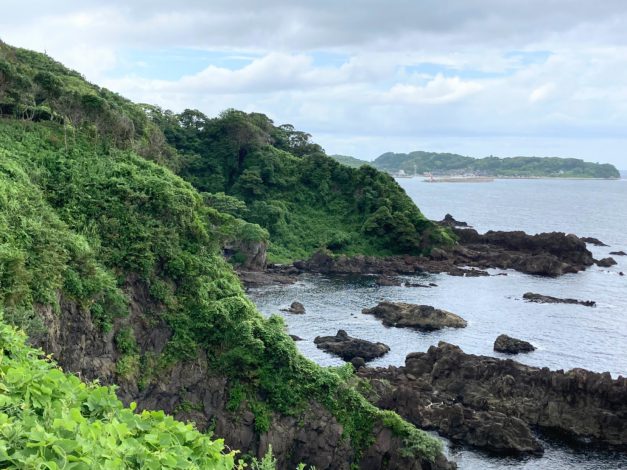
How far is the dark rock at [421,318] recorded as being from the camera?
2459 inches

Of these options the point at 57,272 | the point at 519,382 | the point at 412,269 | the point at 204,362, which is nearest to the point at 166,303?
the point at 204,362

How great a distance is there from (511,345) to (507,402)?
12749 millimetres

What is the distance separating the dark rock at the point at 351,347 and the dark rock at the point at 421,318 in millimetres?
7051

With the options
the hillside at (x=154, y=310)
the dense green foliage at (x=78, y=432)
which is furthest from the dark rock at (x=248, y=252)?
the dense green foliage at (x=78, y=432)

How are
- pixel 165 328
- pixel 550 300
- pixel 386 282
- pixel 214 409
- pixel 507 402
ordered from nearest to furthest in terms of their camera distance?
pixel 214 409
pixel 165 328
pixel 507 402
pixel 550 300
pixel 386 282

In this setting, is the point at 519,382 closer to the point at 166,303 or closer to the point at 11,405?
the point at 166,303

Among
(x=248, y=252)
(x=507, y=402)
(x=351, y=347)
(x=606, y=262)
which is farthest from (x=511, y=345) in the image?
(x=606, y=262)

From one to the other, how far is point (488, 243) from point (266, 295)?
149ft

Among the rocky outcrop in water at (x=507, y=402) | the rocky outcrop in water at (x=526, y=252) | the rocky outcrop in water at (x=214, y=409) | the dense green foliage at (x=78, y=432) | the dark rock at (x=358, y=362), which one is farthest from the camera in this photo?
the rocky outcrop in water at (x=526, y=252)

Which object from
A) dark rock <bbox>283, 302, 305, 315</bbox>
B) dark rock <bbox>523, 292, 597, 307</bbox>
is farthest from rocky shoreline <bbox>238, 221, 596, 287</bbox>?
dark rock <bbox>523, 292, 597, 307</bbox>

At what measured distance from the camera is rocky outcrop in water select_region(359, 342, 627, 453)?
130ft

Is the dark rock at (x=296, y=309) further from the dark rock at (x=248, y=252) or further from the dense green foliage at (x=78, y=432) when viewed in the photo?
the dense green foliage at (x=78, y=432)

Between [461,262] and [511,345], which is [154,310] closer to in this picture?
[511,345]

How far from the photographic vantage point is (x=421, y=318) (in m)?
63.1
